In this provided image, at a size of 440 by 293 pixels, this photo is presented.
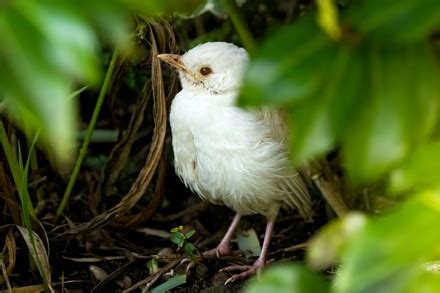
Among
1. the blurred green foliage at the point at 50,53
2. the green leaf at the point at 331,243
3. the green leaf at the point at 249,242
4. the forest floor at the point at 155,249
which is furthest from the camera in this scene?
the green leaf at the point at 249,242

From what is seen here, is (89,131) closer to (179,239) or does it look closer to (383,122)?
(179,239)

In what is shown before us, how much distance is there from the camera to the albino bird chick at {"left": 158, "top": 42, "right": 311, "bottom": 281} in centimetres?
318

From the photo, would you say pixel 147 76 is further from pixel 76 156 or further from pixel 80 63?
pixel 80 63

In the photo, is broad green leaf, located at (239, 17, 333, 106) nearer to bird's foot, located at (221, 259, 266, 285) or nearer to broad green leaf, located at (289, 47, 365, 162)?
broad green leaf, located at (289, 47, 365, 162)

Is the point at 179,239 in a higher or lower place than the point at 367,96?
lower

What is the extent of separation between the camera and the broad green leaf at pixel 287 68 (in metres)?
1.24

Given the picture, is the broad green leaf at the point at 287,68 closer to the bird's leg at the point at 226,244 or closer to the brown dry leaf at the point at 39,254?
the brown dry leaf at the point at 39,254

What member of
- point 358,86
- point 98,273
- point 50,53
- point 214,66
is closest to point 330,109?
point 358,86

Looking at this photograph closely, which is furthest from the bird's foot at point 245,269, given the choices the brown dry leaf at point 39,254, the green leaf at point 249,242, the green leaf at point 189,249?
the brown dry leaf at point 39,254

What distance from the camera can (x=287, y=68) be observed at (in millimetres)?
1243

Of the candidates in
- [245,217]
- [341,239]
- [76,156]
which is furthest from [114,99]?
[341,239]

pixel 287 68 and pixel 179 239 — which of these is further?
pixel 179 239

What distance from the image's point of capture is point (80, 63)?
1.09 metres

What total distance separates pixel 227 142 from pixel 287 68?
A: 193 centimetres
